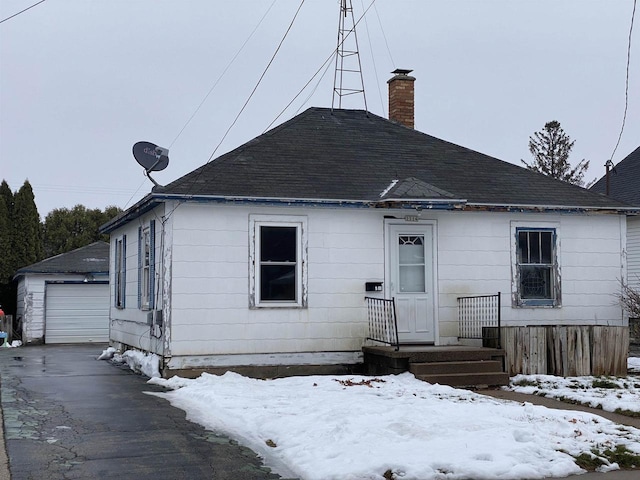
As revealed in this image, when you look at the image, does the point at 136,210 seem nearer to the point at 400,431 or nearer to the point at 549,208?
the point at 549,208

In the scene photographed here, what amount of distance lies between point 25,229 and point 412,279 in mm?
26549

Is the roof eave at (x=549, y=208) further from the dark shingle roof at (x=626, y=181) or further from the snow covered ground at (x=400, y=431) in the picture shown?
the dark shingle roof at (x=626, y=181)

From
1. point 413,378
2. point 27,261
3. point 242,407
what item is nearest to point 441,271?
point 413,378

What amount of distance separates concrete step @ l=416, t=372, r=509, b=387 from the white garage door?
1681 centimetres

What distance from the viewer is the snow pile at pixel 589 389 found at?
10302 mm

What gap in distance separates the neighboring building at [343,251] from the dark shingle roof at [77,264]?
10.9m

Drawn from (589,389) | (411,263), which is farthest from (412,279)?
(589,389)

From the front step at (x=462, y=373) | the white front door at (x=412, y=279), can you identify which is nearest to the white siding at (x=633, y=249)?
the white front door at (x=412, y=279)

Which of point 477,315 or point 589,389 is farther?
point 477,315

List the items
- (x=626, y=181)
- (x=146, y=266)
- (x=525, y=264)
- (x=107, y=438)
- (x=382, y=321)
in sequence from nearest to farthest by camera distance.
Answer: (x=107, y=438), (x=382, y=321), (x=525, y=264), (x=146, y=266), (x=626, y=181)

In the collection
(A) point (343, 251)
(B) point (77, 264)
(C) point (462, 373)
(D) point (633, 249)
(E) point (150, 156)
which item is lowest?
(C) point (462, 373)

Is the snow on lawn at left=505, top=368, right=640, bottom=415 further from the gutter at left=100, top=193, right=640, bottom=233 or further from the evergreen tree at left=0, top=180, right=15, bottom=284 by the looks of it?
the evergreen tree at left=0, top=180, right=15, bottom=284

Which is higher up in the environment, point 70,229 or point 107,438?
point 70,229

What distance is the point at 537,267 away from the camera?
1487cm
